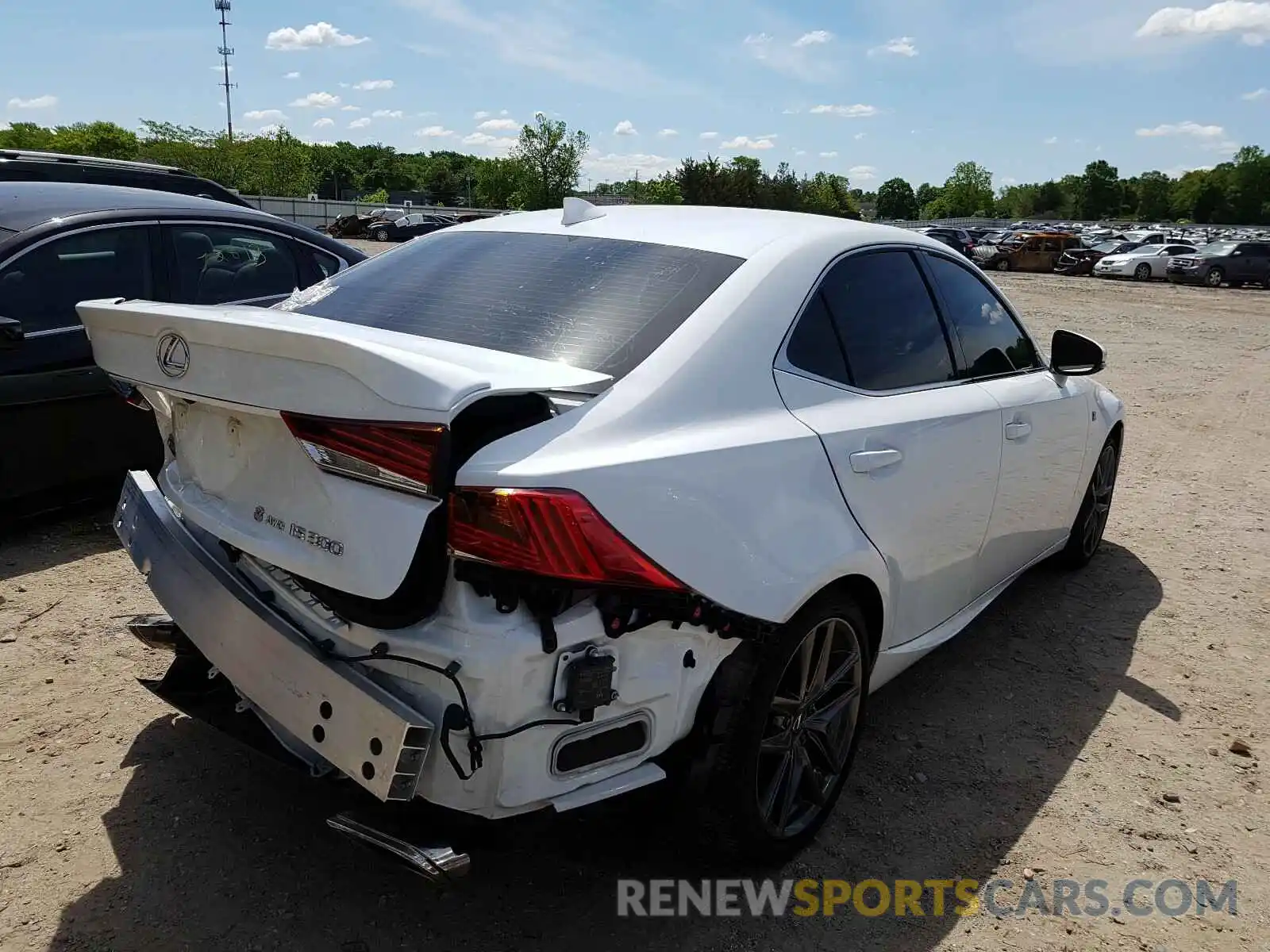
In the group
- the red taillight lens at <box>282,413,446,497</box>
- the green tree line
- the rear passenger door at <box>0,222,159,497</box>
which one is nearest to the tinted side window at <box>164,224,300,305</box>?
the rear passenger door at <box>0,222,159,497</box>

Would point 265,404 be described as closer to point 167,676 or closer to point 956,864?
point 167,676

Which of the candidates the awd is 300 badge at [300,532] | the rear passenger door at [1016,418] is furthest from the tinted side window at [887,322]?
the awd is 300 badge at [300,532]

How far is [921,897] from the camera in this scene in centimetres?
267

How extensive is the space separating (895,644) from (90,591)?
344 centimetres

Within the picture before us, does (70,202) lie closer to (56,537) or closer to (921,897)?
(56,537)

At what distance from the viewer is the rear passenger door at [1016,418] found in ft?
11.8

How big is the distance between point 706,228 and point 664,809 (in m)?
1.71

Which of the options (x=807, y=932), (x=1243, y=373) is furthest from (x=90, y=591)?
(x=1243, y=373)

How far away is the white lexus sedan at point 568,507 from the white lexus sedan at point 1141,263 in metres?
37.0

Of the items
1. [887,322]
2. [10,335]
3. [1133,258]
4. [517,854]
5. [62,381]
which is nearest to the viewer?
[517,854]

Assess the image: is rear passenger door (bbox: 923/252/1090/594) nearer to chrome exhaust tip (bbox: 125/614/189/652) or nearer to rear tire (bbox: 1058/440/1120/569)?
rear tire (bbox: 1058/440/1120/569)

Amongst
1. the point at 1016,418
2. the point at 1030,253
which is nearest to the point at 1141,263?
the point at 1030,253

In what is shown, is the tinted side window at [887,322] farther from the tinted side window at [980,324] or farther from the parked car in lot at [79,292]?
the parked car in lot at [79,292]

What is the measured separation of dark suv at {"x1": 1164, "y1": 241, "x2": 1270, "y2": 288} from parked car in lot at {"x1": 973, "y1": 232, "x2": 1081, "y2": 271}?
5699mm
